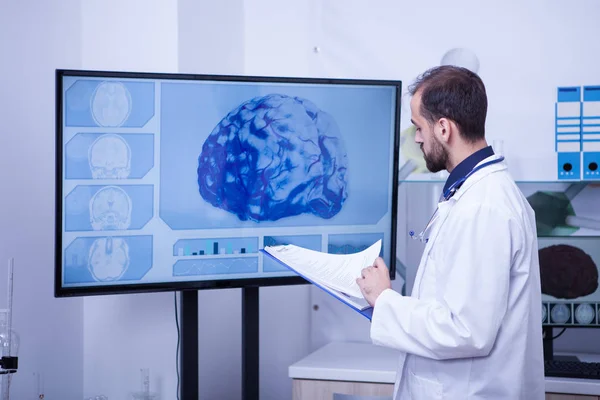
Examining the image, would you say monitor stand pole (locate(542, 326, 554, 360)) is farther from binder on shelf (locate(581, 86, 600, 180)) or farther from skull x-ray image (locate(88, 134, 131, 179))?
skull x-ray image (locate(88, 134, 131, 179))

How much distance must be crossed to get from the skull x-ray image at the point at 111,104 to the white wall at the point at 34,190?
39cm

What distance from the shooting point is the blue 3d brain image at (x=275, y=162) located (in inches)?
88.0

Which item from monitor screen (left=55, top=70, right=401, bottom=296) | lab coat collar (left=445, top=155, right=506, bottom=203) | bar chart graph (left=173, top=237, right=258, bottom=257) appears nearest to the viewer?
lab coat collar (left=445, top=155, right=506, bottom=203)

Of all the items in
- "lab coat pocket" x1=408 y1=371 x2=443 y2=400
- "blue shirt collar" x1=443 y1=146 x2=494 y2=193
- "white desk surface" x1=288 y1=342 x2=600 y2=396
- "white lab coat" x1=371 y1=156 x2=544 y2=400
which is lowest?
"white desk surface" x1=288 y1=342 x2=600 y2=396

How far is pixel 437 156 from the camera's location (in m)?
1.64

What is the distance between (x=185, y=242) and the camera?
86.7 inches

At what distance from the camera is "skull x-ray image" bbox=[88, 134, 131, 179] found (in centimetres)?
210

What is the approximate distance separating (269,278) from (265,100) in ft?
1.86

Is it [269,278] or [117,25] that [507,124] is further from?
[117,25]

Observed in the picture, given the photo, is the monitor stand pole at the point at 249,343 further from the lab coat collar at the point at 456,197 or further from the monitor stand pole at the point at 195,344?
the lab coat collar at the point at 456,197

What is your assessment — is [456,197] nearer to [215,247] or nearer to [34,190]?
[215,247]

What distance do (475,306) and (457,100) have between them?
45cm

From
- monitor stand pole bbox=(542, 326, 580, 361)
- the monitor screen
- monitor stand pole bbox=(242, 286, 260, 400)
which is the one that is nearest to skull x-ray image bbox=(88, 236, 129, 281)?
the monitor screen

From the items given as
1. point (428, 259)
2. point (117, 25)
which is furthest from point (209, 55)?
point (428, 259)
